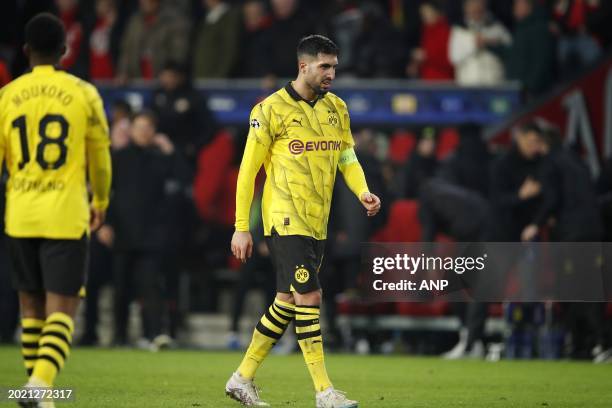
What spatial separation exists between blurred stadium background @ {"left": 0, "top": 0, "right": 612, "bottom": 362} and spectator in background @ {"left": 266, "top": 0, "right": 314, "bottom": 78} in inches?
1.2

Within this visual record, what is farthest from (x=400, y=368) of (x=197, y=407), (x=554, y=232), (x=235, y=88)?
(x=235, y=88)

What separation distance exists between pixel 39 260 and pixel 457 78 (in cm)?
1309

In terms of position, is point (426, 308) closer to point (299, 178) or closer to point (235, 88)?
point (235, 88)

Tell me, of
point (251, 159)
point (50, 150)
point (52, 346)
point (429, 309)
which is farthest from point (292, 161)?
point (429, 309)

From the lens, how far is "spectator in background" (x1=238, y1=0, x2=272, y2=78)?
2033 cm

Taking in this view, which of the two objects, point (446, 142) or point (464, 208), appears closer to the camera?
point (464, 208)

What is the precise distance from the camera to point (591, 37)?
62.8 ft

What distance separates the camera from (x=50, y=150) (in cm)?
802

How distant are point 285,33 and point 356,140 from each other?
2.60 m

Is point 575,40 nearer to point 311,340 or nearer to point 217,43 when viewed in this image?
point 217,43

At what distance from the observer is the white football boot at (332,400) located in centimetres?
881

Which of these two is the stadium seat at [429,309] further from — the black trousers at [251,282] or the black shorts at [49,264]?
the black shorts at [49,264]

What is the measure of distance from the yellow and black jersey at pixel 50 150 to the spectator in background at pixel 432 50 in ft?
41.6

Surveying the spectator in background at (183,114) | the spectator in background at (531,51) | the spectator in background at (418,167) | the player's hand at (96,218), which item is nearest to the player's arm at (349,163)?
the player's hand at (96,218)
